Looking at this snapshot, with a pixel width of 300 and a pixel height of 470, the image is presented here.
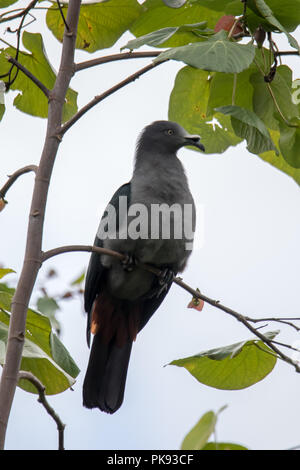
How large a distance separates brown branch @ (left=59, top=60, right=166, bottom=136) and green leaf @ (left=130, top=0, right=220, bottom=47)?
1.46 feet

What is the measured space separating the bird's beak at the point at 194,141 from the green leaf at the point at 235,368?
1271 millimetres

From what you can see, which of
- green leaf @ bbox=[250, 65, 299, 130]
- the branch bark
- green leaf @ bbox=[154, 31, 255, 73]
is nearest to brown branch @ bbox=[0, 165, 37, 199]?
the branch bark

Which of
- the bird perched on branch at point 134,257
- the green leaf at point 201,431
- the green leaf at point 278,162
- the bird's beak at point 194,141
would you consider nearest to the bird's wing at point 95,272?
the bird perched on branch at point 134,257

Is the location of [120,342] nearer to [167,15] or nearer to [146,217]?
[146,217]

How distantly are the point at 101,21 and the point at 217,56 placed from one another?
3.48ft

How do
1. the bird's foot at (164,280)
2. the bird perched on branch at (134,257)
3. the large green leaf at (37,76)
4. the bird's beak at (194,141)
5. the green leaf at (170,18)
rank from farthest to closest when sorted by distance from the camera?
1. the bird's foot at (164,280)
2. the bird perched on branch at (134,257)
3. the bird's beak at (194,141)
4. the large green leaf at (37,76)
5. the green leaf at (170,18)

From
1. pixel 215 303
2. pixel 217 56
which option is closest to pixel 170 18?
pixel 217 56

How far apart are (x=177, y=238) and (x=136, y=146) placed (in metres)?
1.03

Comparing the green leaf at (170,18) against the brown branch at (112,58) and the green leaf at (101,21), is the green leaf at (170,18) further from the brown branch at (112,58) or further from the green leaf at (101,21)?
the brown branch at (112,58)

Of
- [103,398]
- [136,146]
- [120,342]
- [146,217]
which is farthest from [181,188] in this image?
[103,398]

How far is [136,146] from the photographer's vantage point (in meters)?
4.77

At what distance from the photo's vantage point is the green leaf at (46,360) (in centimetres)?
276

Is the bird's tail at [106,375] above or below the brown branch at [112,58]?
below

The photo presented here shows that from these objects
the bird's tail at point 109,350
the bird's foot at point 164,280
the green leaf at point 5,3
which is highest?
the green leaf at point 5,3
